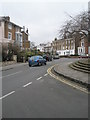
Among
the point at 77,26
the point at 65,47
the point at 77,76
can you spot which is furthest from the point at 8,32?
the point at 65,47

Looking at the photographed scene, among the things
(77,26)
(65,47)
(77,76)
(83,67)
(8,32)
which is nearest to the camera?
(77,76)

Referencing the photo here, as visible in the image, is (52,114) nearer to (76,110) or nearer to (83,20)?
(76,110)

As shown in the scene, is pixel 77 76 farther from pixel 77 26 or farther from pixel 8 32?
pixel 8 32

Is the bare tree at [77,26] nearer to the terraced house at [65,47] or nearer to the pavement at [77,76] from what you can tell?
the pavement at [77,76]

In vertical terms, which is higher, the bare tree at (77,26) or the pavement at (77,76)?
the bare tree at (77,26)

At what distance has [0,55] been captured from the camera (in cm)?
3072

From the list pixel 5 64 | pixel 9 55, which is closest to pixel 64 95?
pixel 5 64

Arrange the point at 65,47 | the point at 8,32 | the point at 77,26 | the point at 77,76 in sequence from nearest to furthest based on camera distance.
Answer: the point at 77,76 → the point at 77,26 → the point at 8,32 → the point at 65,47

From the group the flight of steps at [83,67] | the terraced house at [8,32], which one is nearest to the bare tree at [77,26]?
the flight of steps at [83,67]

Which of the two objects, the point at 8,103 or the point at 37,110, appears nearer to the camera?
the point at 37,110

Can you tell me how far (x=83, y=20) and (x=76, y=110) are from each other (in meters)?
17.2

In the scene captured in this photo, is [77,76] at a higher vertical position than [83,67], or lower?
lower

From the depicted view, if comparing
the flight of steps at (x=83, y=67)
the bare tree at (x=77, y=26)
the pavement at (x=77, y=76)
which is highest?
the bare tree at (x=77, y=26)

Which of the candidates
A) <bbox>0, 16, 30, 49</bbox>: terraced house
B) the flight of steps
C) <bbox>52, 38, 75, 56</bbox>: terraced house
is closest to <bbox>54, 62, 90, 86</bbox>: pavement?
the flight of steps
